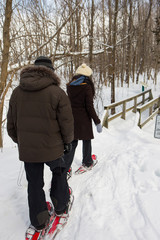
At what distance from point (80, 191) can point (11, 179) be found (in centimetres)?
118

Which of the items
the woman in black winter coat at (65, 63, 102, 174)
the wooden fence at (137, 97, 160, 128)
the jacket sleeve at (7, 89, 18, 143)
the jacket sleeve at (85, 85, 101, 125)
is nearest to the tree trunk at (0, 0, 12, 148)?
the woman in black winter coat at (65, 63, 102, 174)

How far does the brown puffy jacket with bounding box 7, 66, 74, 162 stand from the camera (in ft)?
4.86

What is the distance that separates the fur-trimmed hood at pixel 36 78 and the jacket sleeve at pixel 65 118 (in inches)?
6.9

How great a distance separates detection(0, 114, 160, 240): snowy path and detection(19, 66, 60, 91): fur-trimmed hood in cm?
161

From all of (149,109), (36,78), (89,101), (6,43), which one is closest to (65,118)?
(36,78)

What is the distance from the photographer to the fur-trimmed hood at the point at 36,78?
1.44 metres

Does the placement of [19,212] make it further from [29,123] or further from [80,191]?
[29,123]

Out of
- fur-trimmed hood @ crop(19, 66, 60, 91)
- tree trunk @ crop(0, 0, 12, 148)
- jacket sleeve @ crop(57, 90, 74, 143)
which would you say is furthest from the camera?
tree trunk @ crop(0, 0, 12, 148)

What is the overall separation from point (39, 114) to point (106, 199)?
5.12ft

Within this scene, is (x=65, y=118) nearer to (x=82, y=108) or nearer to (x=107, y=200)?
(x=82, y=108)

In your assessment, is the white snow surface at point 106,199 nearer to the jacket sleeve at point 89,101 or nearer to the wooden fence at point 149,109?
the jacket sleeve at point 89,101

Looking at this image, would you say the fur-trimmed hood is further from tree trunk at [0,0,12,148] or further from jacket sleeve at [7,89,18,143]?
tree trunk at [0,0,12,148]

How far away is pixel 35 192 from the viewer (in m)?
1.69

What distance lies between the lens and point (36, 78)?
1.47 m
